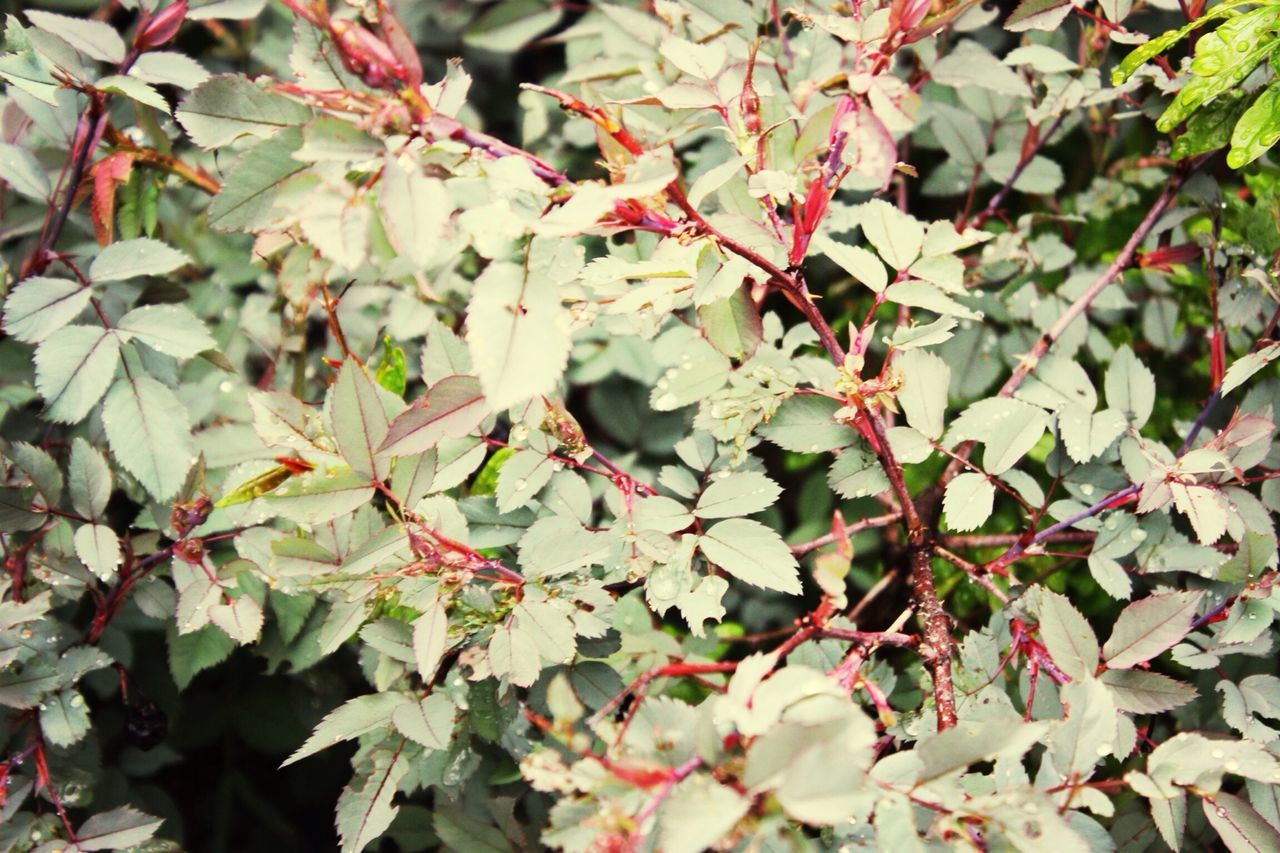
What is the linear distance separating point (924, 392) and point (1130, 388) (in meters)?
0.29

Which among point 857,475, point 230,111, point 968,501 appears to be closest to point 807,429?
point 857,475

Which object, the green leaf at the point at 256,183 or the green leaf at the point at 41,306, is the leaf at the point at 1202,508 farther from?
the green leaf at the point at 41,306

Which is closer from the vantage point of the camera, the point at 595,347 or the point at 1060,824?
the point at 1060,824

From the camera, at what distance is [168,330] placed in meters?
1.07

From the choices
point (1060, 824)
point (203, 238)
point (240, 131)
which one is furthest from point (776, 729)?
point (203, 238)

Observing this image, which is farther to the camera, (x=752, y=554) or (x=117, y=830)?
(x=117, y=830)

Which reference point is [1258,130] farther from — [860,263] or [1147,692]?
[1147,692]

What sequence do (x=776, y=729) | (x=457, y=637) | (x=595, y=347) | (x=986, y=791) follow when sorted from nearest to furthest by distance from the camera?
(x=776, y=729), (x=986, y=791), (x=457, y=637), (x=595, y=347)

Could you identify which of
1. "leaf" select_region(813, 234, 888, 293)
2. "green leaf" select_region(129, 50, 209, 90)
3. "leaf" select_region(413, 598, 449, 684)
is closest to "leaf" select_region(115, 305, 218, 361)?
"green leaf" select_region(129, 50, 209, 90)

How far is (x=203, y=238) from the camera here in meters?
1.57

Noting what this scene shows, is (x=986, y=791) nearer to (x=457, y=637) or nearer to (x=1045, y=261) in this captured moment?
(x=457, y=637)

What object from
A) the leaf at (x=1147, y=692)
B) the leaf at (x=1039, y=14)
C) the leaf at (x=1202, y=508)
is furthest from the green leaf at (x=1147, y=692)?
the leaf at (x=1039, y=14)

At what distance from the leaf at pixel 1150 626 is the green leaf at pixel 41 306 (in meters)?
1.13

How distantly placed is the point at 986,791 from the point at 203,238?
1.46 metres
